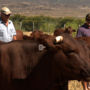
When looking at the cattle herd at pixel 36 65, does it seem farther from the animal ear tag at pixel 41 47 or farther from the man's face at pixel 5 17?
the man's face at pixel 5 17

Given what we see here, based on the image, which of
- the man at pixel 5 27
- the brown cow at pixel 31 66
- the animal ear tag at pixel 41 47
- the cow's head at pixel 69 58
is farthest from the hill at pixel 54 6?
the cow's head at pixel 69 58

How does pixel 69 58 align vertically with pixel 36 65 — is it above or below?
above

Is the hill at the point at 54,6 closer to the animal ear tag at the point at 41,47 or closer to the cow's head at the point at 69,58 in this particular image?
the animal ear tag at the point at 41,47

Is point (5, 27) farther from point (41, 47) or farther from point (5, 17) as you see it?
point (41, 47)

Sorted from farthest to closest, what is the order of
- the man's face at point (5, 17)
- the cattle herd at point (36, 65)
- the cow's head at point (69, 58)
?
1. the man's face at point (5, 17)
2. the cattle herd at point (36, 65)
3. the cow's head at point (69, 58)

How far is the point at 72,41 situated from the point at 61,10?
10848cm

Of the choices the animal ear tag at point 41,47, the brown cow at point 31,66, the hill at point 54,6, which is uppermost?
the animal ear tag at point 41,47

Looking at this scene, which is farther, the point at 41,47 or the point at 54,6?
the point at 54,6

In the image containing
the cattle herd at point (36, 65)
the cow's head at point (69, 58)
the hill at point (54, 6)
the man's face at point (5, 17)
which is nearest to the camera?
the cow's head at point (69, 58)

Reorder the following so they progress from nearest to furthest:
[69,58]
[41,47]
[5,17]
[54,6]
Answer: [69,58] → [41,47] → [5,17] → [54,6]

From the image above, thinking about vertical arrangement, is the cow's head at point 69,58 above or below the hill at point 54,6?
above

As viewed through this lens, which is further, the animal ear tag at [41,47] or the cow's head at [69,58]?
the animal ear tag at [41,47]

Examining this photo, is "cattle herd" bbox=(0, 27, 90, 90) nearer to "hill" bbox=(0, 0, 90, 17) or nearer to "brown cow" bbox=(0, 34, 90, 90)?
"brown cow" bbox=(0, 34, 90, 90)

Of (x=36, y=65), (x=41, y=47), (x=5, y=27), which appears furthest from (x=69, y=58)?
(x=5, y=27)
